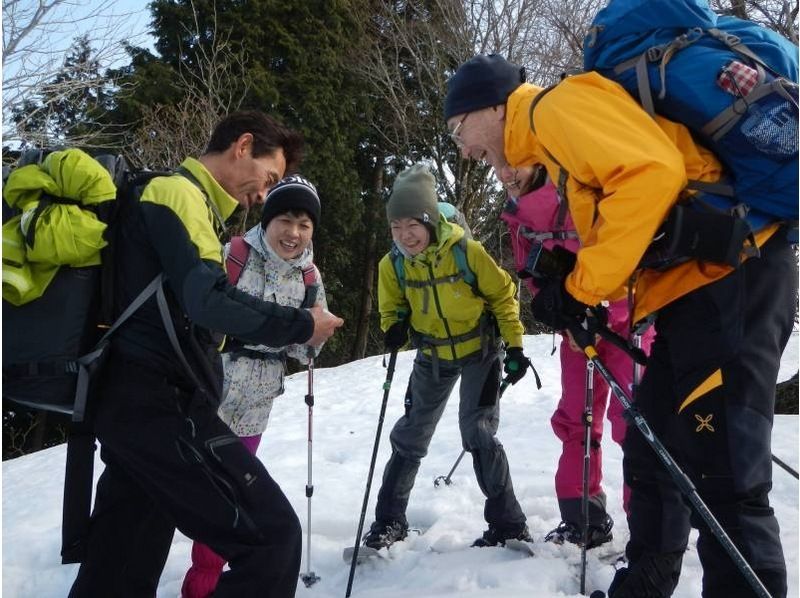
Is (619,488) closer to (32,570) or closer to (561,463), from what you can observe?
(561,463)

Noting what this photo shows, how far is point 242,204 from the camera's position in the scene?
2.86m

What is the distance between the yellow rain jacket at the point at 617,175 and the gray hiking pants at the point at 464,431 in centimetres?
168

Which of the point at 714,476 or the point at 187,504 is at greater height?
the point at 187,504

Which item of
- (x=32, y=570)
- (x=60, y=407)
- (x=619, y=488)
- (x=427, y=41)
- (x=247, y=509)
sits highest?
(x=427, y=41)

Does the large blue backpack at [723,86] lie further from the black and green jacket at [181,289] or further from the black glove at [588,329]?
the black and green jacket at [181,289]

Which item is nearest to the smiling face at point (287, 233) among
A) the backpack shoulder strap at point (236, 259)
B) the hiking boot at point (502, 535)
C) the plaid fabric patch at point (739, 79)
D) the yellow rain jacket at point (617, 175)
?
the backpack shoulder strap at point (236, 259)

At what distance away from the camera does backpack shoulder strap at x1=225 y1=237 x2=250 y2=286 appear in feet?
11.7

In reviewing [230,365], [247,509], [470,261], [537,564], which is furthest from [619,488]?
[247,509]

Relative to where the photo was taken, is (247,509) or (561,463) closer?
(247,509)

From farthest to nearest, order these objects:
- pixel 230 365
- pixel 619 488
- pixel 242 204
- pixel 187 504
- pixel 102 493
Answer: pixel 619 488 → pixel 230 365 → pixel 242 204 → pixel 102 493 → pixel 187 504

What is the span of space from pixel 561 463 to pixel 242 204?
7.36 feet

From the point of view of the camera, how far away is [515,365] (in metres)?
3.58

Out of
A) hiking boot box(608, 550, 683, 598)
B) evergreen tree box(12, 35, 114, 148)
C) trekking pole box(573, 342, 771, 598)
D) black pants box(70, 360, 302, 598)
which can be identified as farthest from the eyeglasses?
evergreen tree box(12, 35, 114, 148)

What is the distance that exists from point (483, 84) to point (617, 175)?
826mm
